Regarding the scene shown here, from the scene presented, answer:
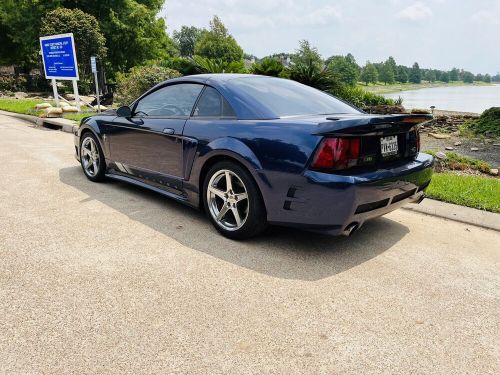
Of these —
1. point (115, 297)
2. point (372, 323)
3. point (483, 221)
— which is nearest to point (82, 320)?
point (115, 297)

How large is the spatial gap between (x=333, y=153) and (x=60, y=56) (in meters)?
13.6

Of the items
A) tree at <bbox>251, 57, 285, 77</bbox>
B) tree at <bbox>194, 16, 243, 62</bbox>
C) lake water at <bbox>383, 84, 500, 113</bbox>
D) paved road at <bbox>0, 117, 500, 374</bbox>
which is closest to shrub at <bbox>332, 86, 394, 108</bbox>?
lake water at <bbox>383, 84, 500, 113</bbox>

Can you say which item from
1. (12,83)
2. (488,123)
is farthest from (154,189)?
(12,83)

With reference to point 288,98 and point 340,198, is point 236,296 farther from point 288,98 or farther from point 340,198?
point 288,98

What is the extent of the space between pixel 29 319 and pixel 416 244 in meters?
2.95

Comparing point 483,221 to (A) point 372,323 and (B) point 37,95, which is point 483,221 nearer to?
(A) point 372,323

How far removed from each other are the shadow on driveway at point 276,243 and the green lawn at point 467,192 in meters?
0.94

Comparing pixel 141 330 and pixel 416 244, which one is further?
pixel 416 244

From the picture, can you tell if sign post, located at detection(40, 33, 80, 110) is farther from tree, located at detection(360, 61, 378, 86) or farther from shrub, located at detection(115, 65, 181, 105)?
tree, located at detection(360, 61, 378, 86)

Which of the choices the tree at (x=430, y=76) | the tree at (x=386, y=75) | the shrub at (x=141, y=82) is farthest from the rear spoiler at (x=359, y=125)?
the tree at (x=430, y=76)

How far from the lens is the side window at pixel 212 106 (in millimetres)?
3623

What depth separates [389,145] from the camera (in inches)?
129

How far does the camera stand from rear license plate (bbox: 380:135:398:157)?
320 centimetres

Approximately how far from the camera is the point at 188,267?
302cm
